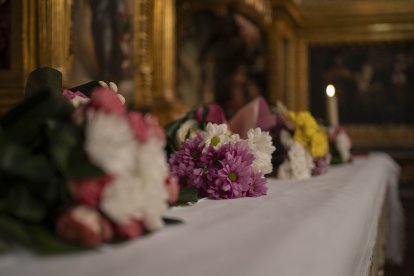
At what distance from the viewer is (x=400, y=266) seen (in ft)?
14.4

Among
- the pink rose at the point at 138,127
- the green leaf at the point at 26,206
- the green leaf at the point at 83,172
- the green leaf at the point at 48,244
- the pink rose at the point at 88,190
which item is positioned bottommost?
the green leaf at the point at 48,244

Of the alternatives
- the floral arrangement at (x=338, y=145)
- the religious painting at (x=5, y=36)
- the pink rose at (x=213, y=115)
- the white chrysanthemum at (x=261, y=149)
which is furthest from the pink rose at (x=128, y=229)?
the floral arrangement at (x=338, y=145)

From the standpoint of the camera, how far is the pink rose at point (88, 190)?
29.4 inches

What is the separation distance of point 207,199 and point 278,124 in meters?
0.92

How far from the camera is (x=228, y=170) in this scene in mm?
1373

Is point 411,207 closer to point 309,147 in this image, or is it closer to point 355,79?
point 355,79

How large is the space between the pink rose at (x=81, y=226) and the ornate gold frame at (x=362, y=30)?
22.4ft

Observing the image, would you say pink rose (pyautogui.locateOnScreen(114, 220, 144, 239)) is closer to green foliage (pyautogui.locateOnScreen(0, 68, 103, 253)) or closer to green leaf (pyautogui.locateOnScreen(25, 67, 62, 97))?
green foliage (pyautogui.locateOnScreen(0, 68, 103, 253))

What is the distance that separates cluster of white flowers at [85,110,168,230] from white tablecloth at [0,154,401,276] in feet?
0.18

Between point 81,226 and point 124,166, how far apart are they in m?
0.10

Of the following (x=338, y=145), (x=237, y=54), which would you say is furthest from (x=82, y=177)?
(x=237, y=54)

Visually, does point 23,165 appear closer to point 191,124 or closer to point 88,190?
point 88,190

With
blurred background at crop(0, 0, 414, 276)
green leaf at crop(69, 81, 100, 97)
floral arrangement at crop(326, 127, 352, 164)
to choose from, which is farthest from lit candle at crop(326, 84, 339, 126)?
green leaf at crop(69, 81, 100, 97)

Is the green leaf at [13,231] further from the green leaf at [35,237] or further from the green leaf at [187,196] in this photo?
the green leaf at [187,196]
